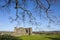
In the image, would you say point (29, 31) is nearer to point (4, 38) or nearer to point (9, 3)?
point (4, 38)

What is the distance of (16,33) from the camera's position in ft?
97.9

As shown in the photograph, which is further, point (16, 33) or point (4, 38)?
point (16, 33)

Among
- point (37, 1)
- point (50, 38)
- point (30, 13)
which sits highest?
point (37, 1)

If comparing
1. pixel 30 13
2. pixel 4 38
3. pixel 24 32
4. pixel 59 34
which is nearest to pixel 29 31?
pixel 24 32

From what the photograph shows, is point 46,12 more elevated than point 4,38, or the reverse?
point 46,12

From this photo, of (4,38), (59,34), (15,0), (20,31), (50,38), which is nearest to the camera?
(15,0)

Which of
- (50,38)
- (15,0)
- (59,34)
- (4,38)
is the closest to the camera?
(15,0)

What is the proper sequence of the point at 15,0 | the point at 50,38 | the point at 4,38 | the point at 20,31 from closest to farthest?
the point at 15,0 → the point at 4,38 → the point at 50,38 → the point at 20,31

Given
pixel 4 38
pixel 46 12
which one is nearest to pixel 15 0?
pixel 46 12

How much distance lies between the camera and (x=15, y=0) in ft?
20.6

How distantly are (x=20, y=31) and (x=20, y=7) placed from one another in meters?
23.6

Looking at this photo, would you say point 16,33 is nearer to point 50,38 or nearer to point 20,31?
point 20,31

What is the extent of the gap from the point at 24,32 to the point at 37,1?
24458 millimetres

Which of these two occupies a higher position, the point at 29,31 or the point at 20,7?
the point at 20,7
